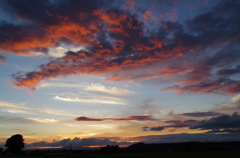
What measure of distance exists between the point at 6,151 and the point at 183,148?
14947cm

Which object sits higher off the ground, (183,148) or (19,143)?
(19,143)

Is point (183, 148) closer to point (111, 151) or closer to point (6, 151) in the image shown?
point (111, 151)

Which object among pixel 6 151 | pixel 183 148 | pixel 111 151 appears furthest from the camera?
pixel 183 148

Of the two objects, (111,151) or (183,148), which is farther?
(183,148)

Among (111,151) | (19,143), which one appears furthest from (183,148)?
(19,143)

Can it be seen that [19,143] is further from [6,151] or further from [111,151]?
[111,151]

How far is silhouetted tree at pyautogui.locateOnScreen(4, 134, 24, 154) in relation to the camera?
124688 mm

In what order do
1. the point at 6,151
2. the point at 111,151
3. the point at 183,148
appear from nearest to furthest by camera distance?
the point at 6,151
the point at 111,151
the point at 183,148

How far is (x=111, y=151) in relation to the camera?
522 feet

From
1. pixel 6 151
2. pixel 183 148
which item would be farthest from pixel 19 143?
pixel 183 148

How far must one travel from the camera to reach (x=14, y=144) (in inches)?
4919

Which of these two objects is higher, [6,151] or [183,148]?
[6,151]

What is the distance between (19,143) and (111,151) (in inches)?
2761

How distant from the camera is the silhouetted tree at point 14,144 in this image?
4909 inches
